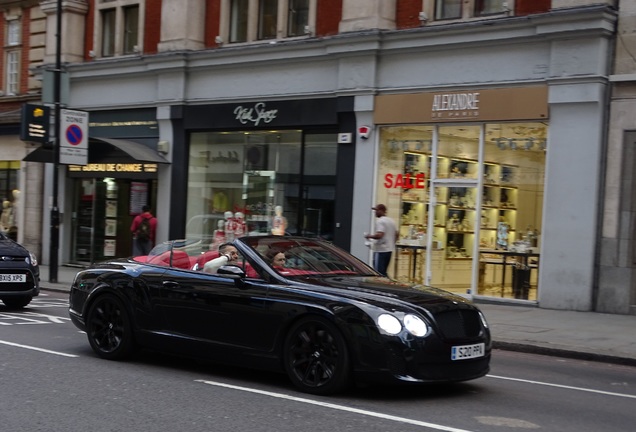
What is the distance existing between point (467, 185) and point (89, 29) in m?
13.1

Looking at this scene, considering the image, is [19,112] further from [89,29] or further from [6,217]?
[89,29]

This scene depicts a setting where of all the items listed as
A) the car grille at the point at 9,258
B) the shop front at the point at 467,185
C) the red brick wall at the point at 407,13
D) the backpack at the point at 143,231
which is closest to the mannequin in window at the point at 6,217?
the backpack at the point at 143,231

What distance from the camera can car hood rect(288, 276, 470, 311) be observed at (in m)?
7.66

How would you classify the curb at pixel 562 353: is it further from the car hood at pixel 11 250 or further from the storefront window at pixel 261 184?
the storefront window at pixel 261 184

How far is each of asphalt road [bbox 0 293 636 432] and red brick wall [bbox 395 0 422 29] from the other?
1014cm

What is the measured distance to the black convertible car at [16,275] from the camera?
45.6 feet

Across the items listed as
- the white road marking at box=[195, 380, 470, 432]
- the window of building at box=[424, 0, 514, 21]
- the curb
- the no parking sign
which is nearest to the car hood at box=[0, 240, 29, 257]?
the no parking sign

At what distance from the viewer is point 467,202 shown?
1753 cm

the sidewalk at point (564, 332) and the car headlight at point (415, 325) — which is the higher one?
the car headlight at point (415, 325)

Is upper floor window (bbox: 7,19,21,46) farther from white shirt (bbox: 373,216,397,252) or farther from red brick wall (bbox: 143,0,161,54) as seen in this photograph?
white shirt (bbox: 373,216,397,252)

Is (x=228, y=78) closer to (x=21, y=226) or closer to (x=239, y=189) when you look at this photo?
(x=239, y=189)

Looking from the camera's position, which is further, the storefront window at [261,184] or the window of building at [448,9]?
the storefront window at [261,184]

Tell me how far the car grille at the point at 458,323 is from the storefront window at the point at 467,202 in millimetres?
8833

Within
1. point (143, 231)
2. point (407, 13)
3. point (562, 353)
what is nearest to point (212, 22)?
point (143, 231)
